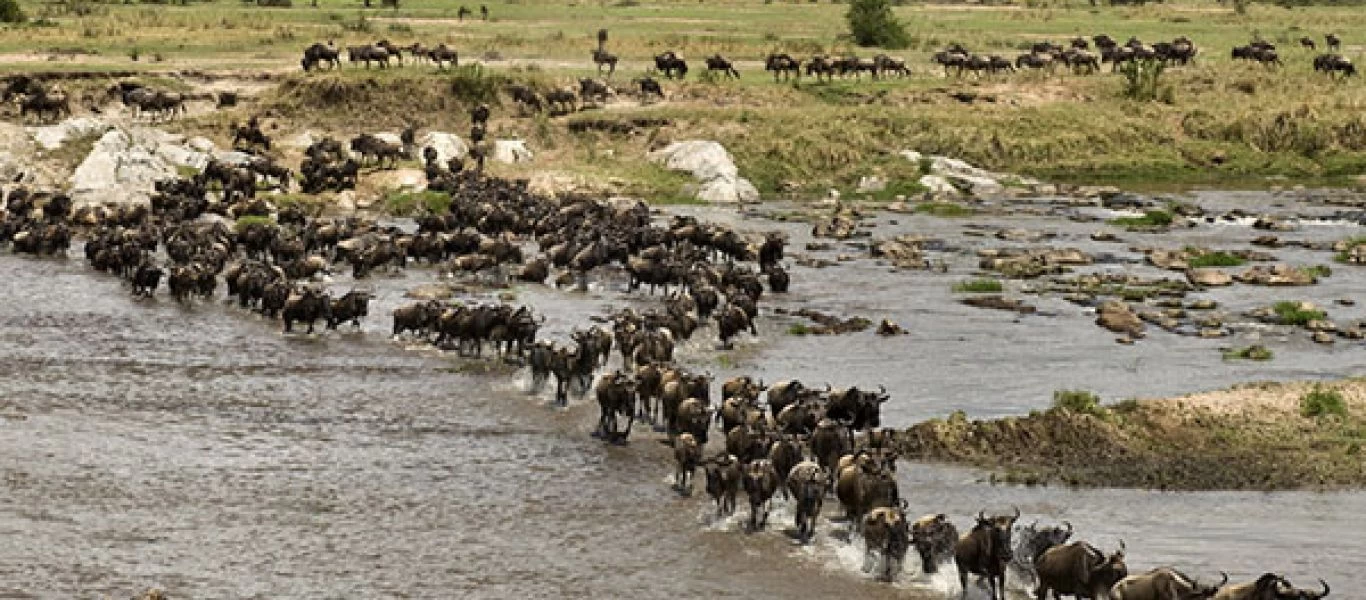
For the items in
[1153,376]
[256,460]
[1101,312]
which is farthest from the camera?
[1101,312]

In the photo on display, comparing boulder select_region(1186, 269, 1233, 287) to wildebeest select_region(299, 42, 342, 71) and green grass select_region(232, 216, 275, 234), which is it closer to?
green grass select_region(232, 216, 275, 234)

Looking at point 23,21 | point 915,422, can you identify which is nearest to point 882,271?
point 915,422

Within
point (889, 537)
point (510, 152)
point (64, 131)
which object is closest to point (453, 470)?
point (889, 537)

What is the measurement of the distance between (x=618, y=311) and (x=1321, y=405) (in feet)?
50.2

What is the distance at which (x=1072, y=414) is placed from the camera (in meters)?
27.6

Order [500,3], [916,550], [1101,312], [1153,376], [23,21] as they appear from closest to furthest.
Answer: [916,550] < [1153,376] < [1101,312] < [23,21] < [500,3]

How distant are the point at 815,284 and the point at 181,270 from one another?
1424 cm

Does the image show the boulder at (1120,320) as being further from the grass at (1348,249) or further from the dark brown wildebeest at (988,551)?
the dark brown wildebeest at (988,551)

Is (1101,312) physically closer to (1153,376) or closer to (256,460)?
(1153,376)

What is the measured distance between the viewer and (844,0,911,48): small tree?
291 feet

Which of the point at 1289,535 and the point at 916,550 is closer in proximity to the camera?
the point at 916,550

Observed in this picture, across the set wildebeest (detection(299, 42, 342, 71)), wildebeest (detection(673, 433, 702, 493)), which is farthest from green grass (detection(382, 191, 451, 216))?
wildebeest (detection(673, 433, 702, 493))

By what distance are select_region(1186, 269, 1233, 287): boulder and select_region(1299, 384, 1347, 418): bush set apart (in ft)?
48.7

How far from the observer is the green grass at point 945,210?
55531mm
